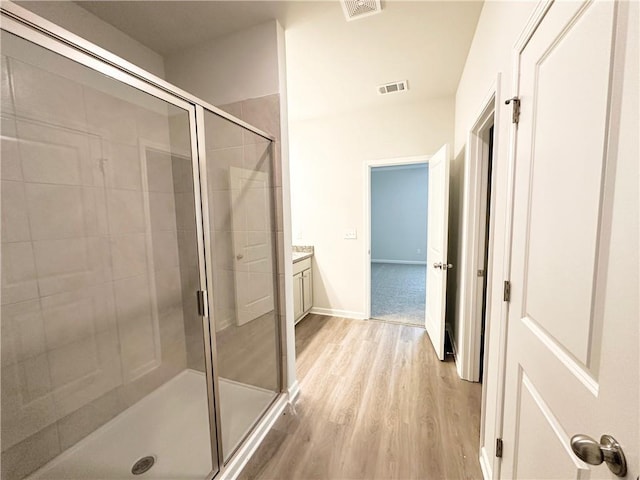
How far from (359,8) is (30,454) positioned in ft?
10.1

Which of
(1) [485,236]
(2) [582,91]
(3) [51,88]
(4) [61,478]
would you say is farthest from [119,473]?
(1) [485,236]

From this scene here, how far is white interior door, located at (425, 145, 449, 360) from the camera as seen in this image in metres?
2.38

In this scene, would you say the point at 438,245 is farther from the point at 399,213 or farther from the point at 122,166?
the point at 399,213

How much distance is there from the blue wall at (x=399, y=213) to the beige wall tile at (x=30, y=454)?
22.3 ft

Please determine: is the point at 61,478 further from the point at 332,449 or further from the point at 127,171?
the point at 127,171

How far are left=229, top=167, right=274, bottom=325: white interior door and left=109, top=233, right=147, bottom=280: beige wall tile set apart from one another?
68 cm

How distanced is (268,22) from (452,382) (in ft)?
10.1

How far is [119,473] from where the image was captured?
1.46 meters

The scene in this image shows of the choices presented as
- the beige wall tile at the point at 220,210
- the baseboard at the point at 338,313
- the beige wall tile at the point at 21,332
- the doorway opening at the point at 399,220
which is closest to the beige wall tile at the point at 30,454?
the beige wall tile at the point at 21,332

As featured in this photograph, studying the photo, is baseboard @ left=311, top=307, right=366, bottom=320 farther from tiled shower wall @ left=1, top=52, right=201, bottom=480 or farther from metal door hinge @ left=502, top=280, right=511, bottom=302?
metal door hinge @ left=502, top=280, right=511, bottom=302

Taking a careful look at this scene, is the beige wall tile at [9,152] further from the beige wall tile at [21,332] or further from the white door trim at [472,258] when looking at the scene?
the white door trim at [472,258]

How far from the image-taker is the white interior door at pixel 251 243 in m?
1.80

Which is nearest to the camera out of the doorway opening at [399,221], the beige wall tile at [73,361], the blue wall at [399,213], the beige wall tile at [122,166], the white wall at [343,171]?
the beige wall tile at [73,361]

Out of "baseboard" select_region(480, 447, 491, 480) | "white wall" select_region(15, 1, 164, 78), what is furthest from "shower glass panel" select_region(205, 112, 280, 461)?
"baseboard" select_region(480, 447, 491, 480)
